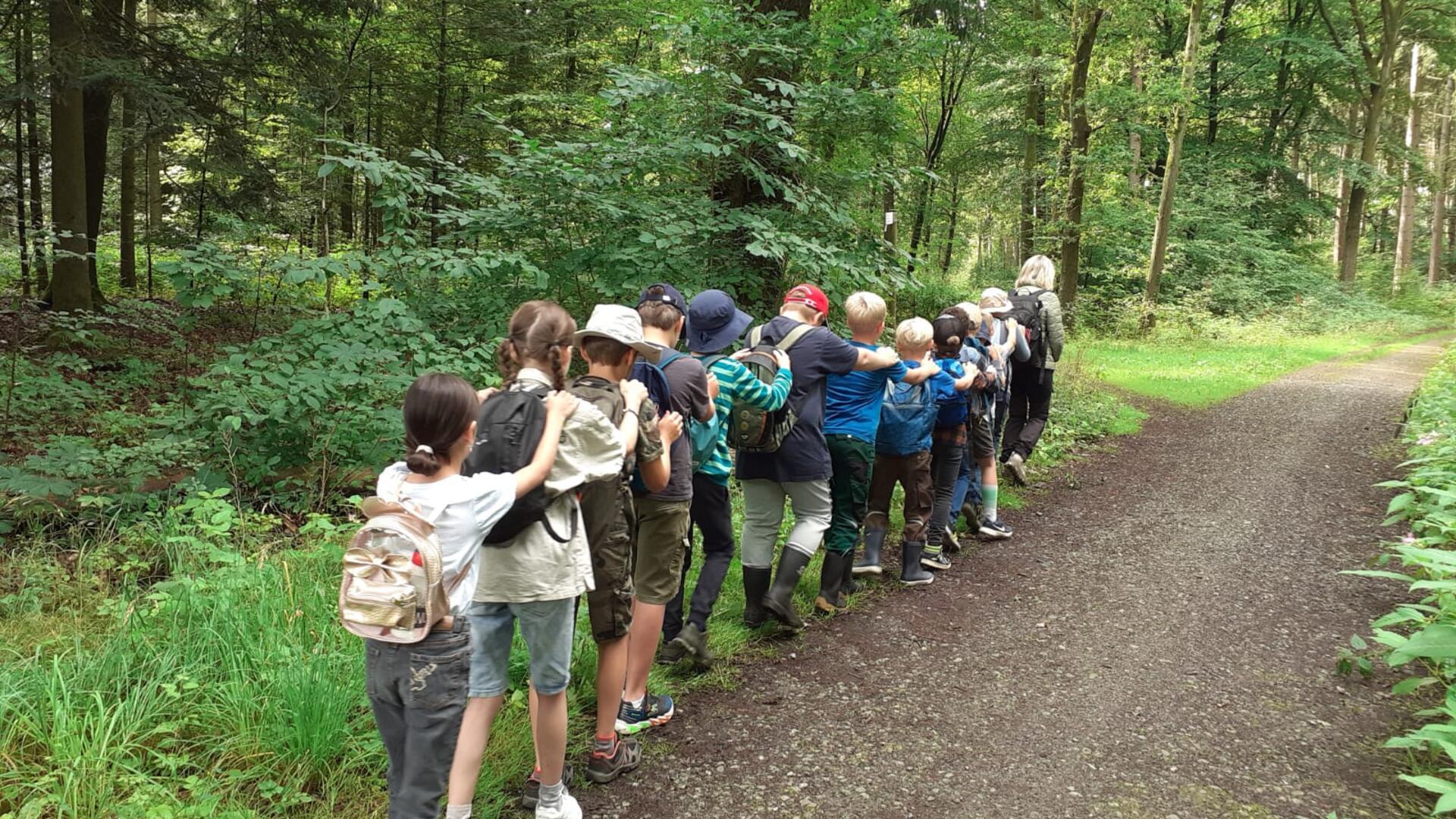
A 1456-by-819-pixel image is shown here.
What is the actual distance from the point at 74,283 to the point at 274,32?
464cm

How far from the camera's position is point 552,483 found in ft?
8.23

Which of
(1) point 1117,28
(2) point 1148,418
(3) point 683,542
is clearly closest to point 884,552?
(3) point 683,542

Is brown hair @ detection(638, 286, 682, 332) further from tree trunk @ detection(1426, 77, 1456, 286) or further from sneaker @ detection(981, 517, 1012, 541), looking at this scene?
tree trunk @ detection(1426, 77, 1456, 286)

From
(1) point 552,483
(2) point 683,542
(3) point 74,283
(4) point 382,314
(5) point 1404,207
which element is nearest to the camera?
(1) point 552,483

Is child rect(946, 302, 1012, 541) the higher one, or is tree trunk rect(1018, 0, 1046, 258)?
tree trunk rect(1018, 0, 1046, 258)

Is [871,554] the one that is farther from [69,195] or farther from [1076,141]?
[1076,141]

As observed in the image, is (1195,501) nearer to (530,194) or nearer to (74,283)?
(530,194)

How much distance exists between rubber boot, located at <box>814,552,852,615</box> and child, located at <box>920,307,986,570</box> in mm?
956

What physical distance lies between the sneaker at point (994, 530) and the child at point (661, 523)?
3653 mm

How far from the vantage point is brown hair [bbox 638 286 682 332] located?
347 cm

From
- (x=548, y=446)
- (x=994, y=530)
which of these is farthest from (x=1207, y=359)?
(x=548, y=446)

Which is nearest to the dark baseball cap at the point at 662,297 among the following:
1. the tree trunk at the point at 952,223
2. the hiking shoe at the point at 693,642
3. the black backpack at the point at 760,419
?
the black backpack at the point at 760,419

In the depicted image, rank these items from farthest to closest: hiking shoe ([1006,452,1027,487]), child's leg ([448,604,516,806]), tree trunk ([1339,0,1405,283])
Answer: tree trunk ([1339,0,1405,283])
hiking shoe ([1006,452,1027,487])
child's leg ([448,604,516,806])

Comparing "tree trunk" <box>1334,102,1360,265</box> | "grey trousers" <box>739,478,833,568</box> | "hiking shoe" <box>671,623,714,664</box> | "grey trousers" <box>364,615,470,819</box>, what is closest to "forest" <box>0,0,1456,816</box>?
"grey trousers" <box>364,615,470,819</box>
